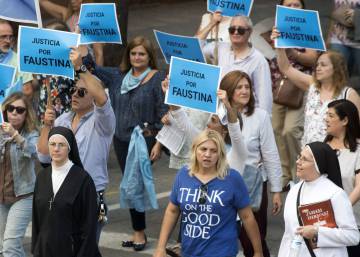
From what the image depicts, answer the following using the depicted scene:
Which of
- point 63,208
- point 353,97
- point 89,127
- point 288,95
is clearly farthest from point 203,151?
point 288,95

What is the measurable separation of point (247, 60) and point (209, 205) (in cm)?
334

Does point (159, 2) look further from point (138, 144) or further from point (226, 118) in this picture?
point (226, 118)

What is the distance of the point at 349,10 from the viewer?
1273cm

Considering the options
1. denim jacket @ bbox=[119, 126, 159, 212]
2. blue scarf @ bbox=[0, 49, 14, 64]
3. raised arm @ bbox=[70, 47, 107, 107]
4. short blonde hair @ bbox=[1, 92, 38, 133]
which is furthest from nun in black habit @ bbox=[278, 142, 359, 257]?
blue scarf @ bbox=[0, 49, 14, 64]

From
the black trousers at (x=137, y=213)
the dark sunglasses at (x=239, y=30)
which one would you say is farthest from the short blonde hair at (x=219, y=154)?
the dark sunglasses at (x=239, y=30)

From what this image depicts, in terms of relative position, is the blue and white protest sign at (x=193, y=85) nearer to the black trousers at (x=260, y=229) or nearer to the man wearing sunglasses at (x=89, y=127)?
the man wearing sunglasses at (x=89, y=127)

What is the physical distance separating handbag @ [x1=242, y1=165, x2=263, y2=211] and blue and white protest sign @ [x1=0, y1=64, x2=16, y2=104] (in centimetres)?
234

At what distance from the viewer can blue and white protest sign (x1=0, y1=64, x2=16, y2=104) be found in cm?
1045

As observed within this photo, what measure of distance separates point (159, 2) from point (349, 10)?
12526mm

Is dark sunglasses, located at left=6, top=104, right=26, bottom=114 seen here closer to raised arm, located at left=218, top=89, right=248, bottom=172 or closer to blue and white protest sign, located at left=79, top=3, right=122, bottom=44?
blue and white protest sign, located at left=79, top=3, right=122, bottom=44

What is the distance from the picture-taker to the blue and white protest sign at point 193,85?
9.38 metres

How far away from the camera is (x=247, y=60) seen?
447 inches

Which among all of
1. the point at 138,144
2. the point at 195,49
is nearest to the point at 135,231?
the point at 138,144

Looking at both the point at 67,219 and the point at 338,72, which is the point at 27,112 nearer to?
the point at 67,219
